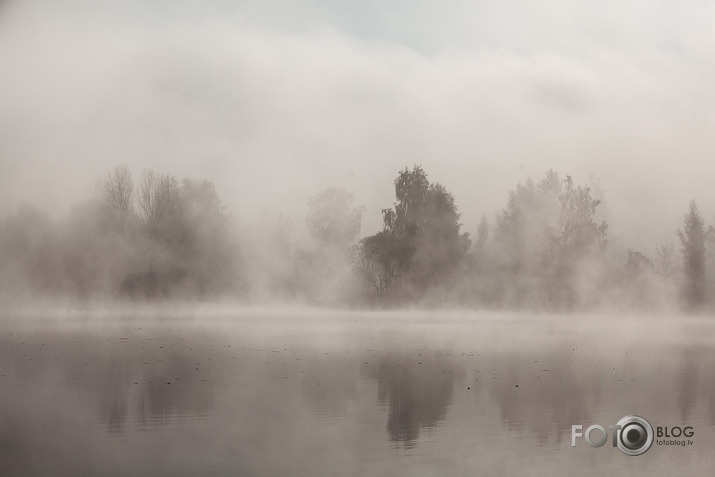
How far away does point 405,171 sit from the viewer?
26219 mm

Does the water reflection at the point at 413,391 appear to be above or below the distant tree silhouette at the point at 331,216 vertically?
below

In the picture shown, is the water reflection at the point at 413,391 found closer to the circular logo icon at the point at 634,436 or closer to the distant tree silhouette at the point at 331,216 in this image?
the circular logo icon at the point at 634,436

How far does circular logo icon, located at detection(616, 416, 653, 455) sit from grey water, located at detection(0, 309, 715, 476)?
0.08 metres

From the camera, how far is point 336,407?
6129mm

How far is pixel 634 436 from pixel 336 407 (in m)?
2.18

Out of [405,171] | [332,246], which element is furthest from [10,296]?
[405,171]

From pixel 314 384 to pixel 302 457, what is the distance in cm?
276

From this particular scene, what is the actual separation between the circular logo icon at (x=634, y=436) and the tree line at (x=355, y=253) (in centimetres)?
1787

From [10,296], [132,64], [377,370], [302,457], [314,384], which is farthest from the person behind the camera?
[132,64]

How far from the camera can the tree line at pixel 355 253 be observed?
21.9 meters

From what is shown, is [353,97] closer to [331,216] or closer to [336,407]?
[331,216]

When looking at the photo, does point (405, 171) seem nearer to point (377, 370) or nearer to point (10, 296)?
point (10, 296)

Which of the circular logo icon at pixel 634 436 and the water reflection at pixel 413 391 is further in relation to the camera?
the water reflection at pixel 413 391

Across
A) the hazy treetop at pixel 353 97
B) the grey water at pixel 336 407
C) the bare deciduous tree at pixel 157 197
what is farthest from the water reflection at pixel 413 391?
the bare deciduous tree at pixel 157 197
